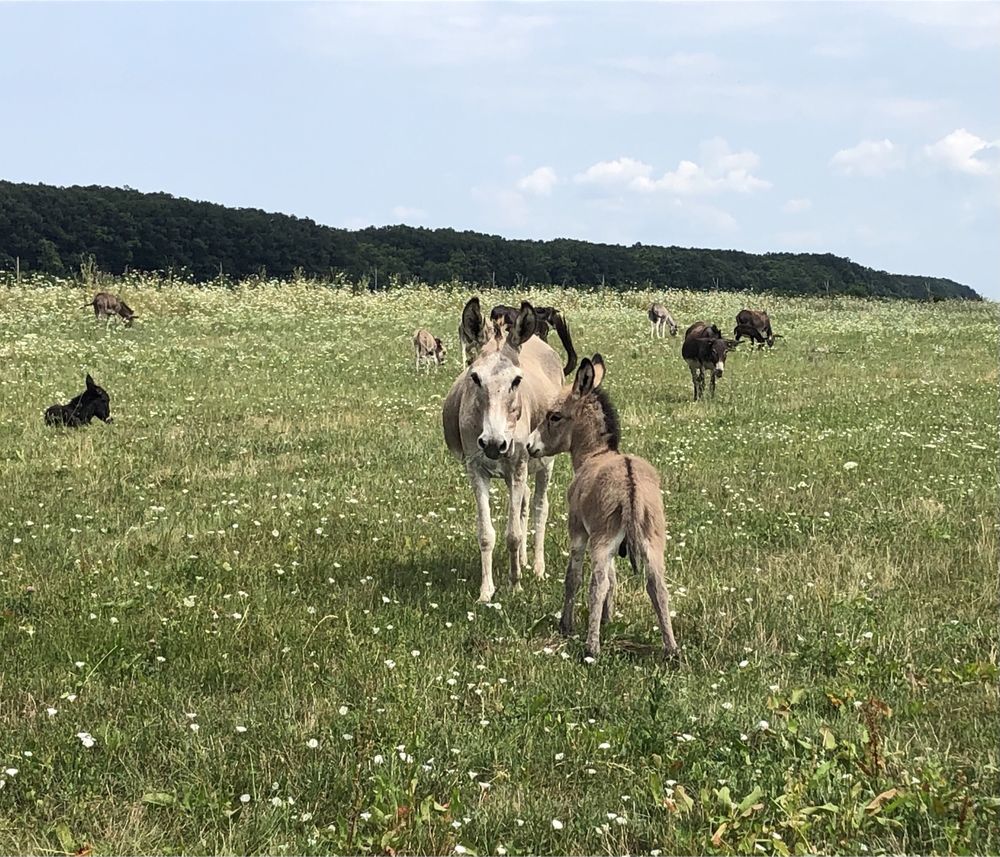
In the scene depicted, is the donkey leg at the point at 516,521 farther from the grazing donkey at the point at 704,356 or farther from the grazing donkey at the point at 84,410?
the grazing donkey at the point at 704,356

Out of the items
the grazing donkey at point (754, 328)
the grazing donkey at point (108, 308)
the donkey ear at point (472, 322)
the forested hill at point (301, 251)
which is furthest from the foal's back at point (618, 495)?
the forested hill at point (301, 251)

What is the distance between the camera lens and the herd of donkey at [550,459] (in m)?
6.21

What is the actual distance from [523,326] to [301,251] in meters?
75.3

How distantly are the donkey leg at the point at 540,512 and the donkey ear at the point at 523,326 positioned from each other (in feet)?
4.45

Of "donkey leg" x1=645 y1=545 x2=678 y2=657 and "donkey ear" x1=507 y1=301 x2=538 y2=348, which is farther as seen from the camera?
"donkey ear" x1=507 y1=301 x2=538 y2=348

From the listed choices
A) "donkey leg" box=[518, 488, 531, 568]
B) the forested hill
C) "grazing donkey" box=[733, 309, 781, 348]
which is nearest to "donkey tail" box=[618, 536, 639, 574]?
"donkey leg" box=[518, 488, 531, 568]

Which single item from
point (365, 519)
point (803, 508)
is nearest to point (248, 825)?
point (365, 519)

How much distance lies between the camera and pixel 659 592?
615 centimetres

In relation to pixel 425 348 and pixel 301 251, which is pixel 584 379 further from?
pixel 301 251

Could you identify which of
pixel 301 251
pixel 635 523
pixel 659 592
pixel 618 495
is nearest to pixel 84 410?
pixel 618 495

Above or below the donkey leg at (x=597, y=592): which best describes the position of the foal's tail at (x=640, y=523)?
above

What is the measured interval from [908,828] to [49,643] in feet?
17.1

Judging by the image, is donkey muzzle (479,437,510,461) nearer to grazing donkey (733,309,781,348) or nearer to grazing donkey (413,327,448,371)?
grazing donkey (413,327,448,371)

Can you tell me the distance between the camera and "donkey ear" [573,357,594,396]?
7.58 metres
